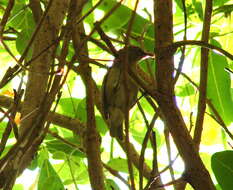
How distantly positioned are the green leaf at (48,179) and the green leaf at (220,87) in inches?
18.1

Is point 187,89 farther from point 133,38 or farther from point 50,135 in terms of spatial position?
point 50,135

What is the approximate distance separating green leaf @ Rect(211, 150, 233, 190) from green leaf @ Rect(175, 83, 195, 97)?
557 millimetres

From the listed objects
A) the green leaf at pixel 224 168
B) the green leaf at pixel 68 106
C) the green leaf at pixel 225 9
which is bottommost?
the green leaf at pixel 224 168

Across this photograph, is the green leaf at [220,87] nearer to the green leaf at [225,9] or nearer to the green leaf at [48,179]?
the green leaf at [225,9]

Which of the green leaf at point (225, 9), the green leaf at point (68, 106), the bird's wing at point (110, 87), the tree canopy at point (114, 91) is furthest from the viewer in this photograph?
the green leaf at point (68, 106)

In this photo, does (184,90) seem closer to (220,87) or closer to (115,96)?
(220,87)

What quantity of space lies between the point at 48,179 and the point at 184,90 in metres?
0.53

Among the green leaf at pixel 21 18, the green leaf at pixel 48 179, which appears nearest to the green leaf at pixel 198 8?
the green leaf at pixel 21 18

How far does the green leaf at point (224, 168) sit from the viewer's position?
910 millimetres

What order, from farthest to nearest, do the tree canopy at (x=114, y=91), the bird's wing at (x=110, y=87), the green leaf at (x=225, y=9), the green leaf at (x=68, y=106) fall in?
the green leaf at (x=68, y=106), the green leaf at (x=225, y=9), the bird's wing at (x=110, y=87), the tree canopy at (x=114, y=91)

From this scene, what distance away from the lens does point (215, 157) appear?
3.02 ft

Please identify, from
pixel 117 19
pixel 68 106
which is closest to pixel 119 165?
pixel 68 106

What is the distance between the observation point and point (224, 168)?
915 mm

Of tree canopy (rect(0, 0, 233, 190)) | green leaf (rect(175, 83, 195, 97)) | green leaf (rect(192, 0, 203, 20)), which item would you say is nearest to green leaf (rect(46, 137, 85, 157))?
tree canopy (rect(0, 0, 233, 190))
